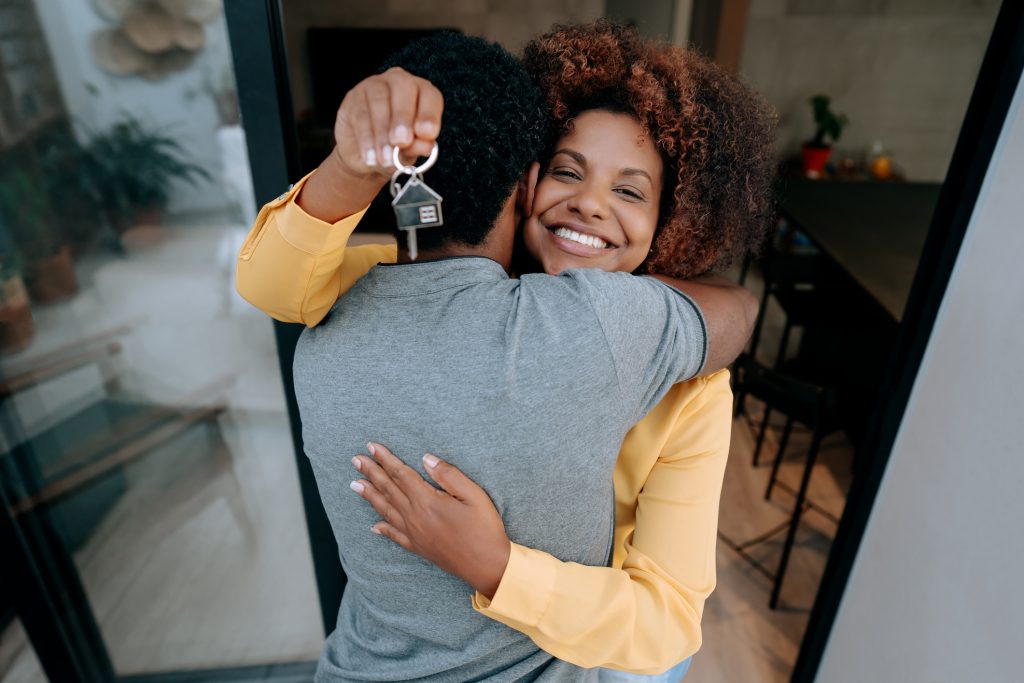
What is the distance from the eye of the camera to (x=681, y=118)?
98 centimetres

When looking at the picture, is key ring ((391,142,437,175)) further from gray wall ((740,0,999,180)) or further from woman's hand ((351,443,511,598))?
gray wall ((740,0,999,180))

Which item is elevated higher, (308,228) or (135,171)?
(308,228)

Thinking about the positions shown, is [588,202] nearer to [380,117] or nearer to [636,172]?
[636,172]

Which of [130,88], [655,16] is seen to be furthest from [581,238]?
[655,16]

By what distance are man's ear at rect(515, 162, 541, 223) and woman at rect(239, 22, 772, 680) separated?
0.06 ft

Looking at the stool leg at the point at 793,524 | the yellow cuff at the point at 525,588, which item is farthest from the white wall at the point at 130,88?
the stool leg at the point at 793,524

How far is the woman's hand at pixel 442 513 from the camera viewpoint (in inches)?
28.3

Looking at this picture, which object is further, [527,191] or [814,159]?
[814,159]

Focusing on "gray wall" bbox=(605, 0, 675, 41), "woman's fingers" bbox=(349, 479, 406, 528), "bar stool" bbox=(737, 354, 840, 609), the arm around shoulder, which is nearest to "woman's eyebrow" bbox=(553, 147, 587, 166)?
the arm around shoulder

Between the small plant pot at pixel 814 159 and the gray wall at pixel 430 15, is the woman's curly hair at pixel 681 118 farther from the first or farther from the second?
the gray wall at pixel 430 15

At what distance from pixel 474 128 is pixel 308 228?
20 cm

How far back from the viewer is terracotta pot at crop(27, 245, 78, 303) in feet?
4.73

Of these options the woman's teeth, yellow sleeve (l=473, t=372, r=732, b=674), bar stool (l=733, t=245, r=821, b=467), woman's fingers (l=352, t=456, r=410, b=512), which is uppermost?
the woman's teeth

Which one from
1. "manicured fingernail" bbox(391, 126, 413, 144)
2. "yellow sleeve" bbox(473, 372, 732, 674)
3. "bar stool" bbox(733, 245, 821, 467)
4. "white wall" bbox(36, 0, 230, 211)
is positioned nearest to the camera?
"manicured fingernail" bbox(391, 126, 413, 144)
